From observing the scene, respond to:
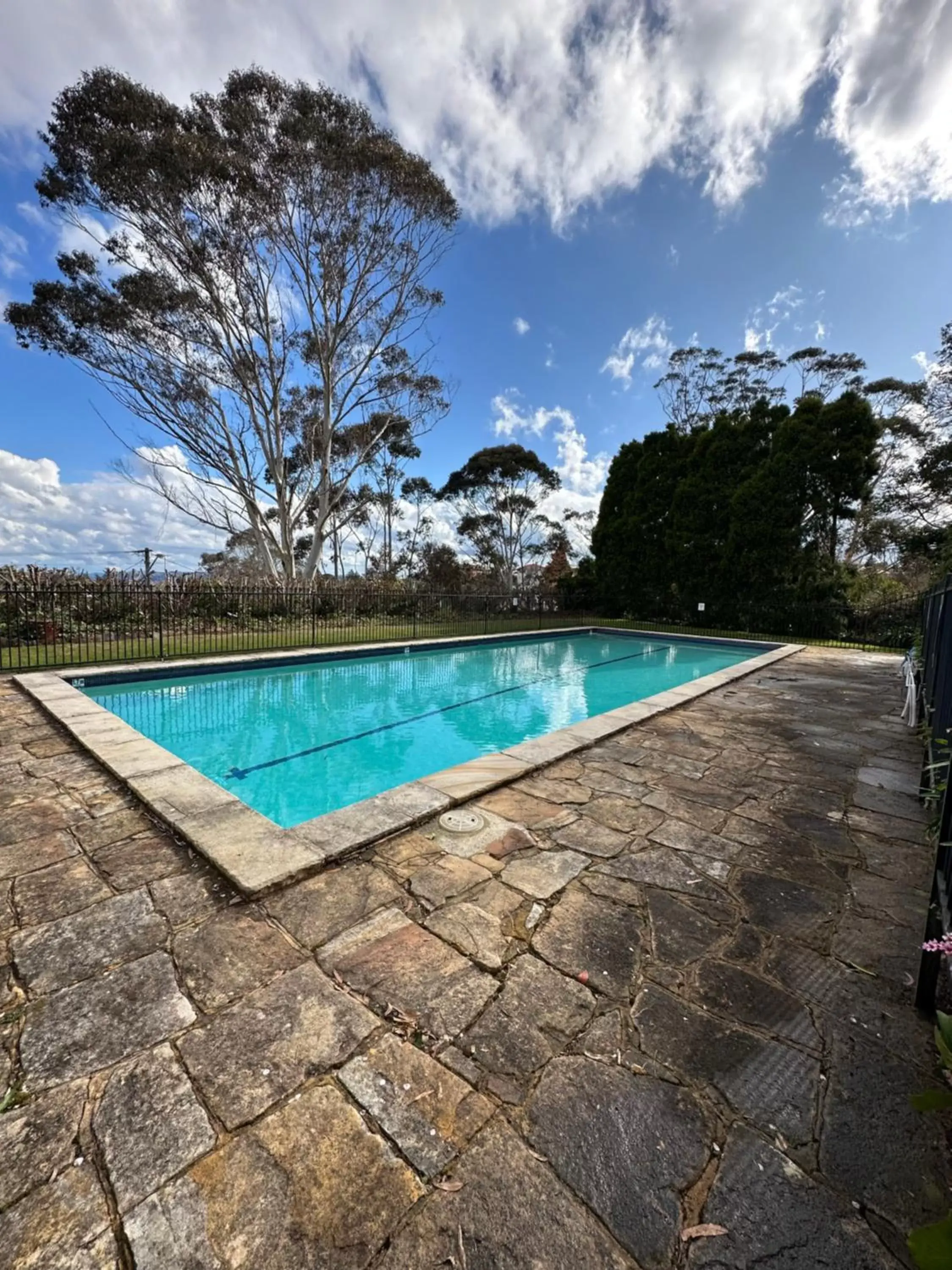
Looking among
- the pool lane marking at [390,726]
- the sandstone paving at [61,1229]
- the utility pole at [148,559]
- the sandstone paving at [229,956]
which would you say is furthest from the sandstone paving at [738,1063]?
the utility pole at [148,559]

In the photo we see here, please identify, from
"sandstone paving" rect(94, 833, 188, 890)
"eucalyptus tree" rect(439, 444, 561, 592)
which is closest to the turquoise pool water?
"sandstone paving" rect(94, 833, 188, 890)

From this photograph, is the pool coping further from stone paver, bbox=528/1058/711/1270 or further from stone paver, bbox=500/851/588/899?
stone paver, bbox=528/1058/711/1270

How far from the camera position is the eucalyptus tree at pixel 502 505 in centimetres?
2205

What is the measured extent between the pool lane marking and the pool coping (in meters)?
1.00

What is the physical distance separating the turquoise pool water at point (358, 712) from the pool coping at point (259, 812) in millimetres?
718

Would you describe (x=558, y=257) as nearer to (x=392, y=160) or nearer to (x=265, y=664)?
(x=392, y=160)

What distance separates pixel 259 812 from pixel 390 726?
8.90 feet

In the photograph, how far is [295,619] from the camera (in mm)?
12500

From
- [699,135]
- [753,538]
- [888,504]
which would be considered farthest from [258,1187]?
[888,504]

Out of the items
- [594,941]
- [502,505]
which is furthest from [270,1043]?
[502,505]

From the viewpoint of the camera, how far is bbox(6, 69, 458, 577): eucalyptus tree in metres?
11.2

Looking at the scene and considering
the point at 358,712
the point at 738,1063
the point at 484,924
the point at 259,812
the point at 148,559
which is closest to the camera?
the point at 738,1063

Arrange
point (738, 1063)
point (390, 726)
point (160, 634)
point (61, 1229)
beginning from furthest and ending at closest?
1. point (160, 634)
2. point (390, 726)
3. point (738, 1063)
4. point (61, 1229)

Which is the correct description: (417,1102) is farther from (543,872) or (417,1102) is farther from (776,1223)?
(543,872)
